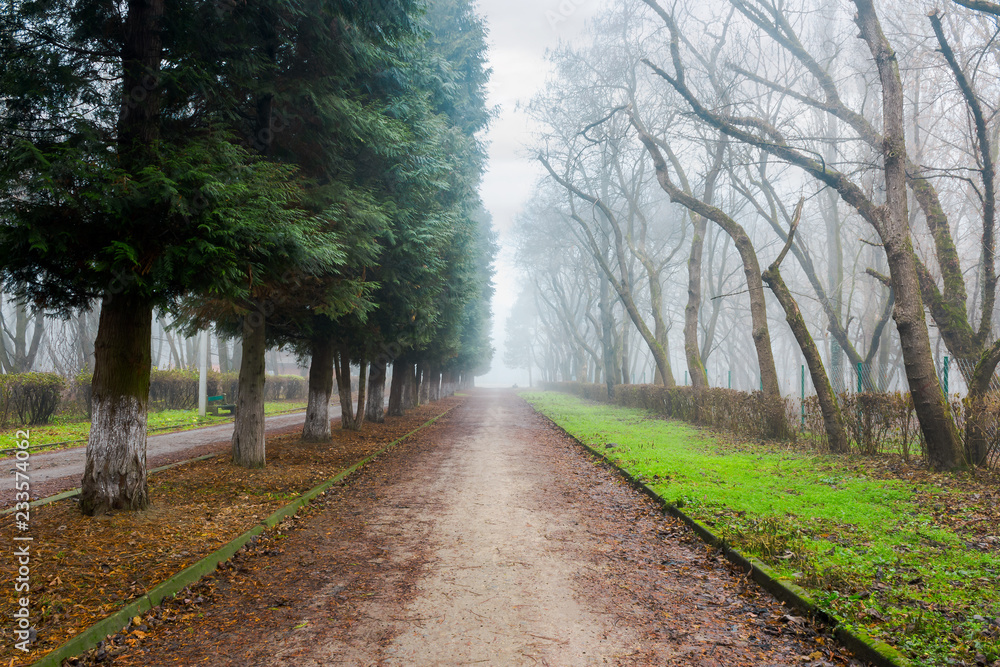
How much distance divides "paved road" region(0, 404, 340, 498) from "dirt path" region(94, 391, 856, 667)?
15.0ft

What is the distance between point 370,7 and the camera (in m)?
7.23

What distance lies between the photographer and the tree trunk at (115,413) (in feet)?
19.6

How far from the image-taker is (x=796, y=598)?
407 cm

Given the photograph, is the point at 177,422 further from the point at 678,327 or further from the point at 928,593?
the point at 678,327

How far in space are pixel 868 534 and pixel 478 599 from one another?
3944mm

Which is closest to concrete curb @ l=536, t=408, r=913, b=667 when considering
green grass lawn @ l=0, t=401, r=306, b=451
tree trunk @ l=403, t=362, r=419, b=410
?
green grass lawn @ l=0, t=401, r=306, b=451

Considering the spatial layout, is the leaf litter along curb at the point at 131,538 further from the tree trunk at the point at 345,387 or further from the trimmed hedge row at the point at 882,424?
the trimmed hedge row at the point at 882,424

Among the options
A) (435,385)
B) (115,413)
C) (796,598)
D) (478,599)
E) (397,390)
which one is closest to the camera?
(796,598)

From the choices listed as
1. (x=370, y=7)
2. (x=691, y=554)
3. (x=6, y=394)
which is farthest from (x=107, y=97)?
(x=6, y=394)

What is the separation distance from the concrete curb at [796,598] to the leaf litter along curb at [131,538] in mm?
4585

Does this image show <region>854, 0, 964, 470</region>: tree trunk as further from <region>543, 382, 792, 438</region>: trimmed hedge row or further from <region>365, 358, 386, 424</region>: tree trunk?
<region>365, 358, 386, 424</region>: tree trunk

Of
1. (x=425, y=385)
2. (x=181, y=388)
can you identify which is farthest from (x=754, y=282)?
(x=181, y=388)

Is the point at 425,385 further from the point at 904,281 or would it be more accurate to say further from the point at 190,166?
the point at 190,166

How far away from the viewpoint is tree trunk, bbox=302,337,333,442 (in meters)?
12.4
